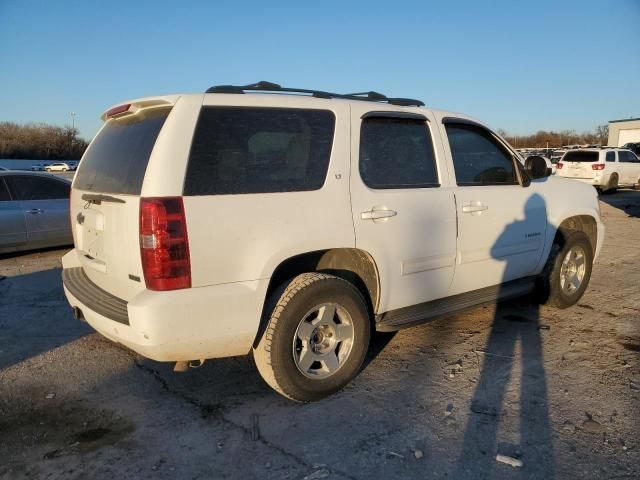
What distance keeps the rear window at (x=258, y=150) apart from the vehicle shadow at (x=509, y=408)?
178 centimetres

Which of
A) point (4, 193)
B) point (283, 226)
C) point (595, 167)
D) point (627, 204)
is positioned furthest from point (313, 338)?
point (595, 167)

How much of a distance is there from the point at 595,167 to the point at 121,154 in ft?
68.4

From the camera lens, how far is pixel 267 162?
307 centimetres

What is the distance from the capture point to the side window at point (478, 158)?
407 cm

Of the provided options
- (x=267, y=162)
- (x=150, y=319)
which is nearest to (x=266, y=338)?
(x=150, y=319)

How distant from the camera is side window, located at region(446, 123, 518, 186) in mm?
4070

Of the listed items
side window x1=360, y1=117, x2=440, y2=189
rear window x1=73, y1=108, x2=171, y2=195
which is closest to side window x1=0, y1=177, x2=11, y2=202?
rear window x1=73, y1=108, x2=171, y2=195

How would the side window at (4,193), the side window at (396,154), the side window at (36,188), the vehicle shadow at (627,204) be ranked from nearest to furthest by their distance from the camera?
the side window at (396,154) < the side window at (4,193) < the side window at (36,188) < the vehicle shadow at (627,204)

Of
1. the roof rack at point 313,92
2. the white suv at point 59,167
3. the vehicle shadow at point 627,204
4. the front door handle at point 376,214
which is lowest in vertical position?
the vehicle shadow at point 627,204

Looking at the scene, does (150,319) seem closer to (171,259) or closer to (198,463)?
(171,259)

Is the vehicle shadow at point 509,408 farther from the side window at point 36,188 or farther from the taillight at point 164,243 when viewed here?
the side window at point 36,188

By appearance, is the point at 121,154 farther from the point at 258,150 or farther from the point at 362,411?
the point at 362,411

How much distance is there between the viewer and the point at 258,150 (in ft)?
9.99

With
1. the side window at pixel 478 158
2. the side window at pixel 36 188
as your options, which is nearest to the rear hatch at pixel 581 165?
the side window at pixel 478 158
